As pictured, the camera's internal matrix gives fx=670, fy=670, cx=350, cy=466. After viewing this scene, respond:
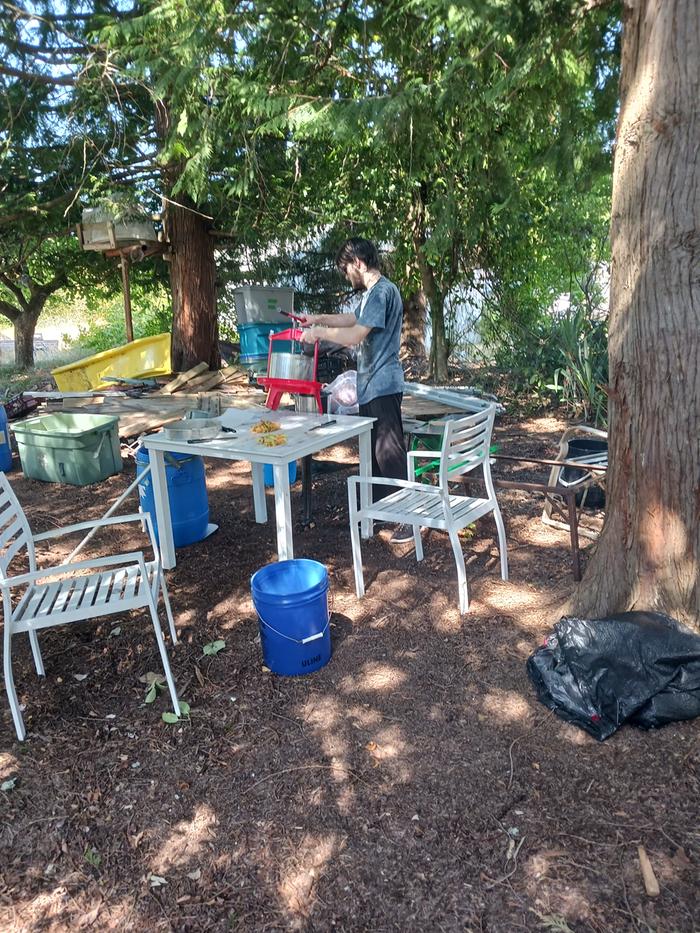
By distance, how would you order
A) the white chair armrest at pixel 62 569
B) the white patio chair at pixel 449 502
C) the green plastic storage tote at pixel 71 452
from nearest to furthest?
the white chair armrest at pixel 62 569, the white patio chair at pixel 449 502, the green plastic storage tote at pixel 71 452

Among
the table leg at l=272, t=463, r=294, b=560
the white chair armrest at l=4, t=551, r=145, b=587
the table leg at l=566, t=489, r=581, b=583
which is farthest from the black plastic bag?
the white chair armrest at l=4, t=551, r=145, b=587

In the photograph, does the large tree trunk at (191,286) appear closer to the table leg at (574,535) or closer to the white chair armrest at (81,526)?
the white chair armrest at (81,526)

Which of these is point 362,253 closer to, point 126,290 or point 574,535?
point 574,535

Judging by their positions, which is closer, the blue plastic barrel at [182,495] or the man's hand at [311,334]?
the man's hand at [311,334]

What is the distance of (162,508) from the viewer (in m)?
4.12

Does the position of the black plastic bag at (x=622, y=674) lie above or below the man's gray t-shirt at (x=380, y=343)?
below

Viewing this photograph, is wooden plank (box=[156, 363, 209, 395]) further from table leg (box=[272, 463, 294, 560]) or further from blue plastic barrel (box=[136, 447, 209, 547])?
table leg (box=[272, 463, 294, 560])

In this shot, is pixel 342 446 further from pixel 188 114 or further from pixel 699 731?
pixel 699 731

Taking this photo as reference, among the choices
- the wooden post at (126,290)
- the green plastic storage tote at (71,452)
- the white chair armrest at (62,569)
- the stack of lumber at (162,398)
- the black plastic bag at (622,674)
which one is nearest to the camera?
the black plastic bag at (622,674)

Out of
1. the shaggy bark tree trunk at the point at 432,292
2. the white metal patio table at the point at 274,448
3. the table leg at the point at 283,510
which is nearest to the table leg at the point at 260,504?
the white metal patio table at the point at 274,448

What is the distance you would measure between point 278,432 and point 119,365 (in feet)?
21.0

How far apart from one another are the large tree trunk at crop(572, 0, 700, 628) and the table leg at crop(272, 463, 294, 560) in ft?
5.09

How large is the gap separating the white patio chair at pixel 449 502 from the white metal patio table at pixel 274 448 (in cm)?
37

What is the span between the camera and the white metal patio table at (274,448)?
3.43 meters
